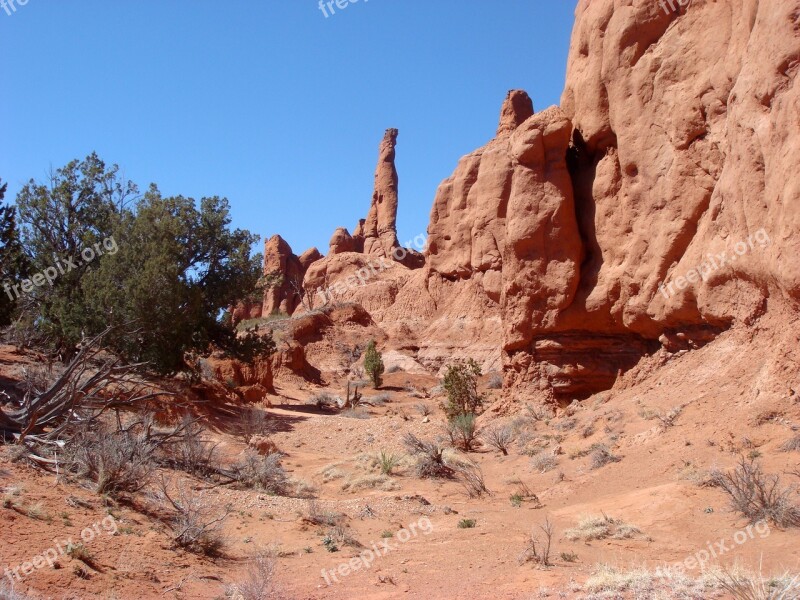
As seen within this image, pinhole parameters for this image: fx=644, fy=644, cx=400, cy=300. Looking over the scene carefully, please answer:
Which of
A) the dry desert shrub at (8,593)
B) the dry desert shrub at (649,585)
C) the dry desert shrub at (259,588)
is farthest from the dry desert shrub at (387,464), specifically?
the dry desert shrub at (8,593)

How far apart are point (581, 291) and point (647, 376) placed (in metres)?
3.29

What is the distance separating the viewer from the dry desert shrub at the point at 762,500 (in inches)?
296

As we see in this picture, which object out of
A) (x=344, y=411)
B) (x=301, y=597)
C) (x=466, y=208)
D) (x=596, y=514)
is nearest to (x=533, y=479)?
(x=596, y=514)

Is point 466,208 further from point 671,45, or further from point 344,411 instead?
point 671,45

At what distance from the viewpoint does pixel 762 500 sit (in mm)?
7699

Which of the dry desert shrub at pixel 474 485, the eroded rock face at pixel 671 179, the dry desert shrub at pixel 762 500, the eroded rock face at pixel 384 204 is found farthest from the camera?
the eroded rock face at pixel 384 204

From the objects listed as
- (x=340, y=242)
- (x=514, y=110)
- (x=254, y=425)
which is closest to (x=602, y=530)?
(x=254, y=425)

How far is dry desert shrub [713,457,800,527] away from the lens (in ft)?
24.7

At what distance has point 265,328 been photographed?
45719 mm

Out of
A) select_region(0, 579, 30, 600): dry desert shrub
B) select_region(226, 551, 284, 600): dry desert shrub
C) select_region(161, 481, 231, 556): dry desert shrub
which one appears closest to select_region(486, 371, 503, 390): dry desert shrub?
select_region(161, 481, 231, 556): dry desert shrub

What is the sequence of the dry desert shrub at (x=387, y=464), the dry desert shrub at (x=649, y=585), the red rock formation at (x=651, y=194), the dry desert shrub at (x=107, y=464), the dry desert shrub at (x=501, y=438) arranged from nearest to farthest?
the dry desert shrub at (x=649, y=585), the dry desert shrub at (x=107, y=464), the red rock formation at (x=651, y=194), the dry desert shrub at (x=387, y=464), the dry desert shrub at (x=501, y=438)

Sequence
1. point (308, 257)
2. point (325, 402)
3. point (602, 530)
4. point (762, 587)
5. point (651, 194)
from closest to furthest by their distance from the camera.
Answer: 1. point (762, 587)
2. point (602, 530)
3. point (651, 194)
4. point (325, 402)
5. point (308, 257)

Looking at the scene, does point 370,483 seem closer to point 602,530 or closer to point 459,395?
point 602,530

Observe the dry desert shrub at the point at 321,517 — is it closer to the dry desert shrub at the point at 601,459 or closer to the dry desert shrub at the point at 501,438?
the dry desert shrub at the point at 601,459
